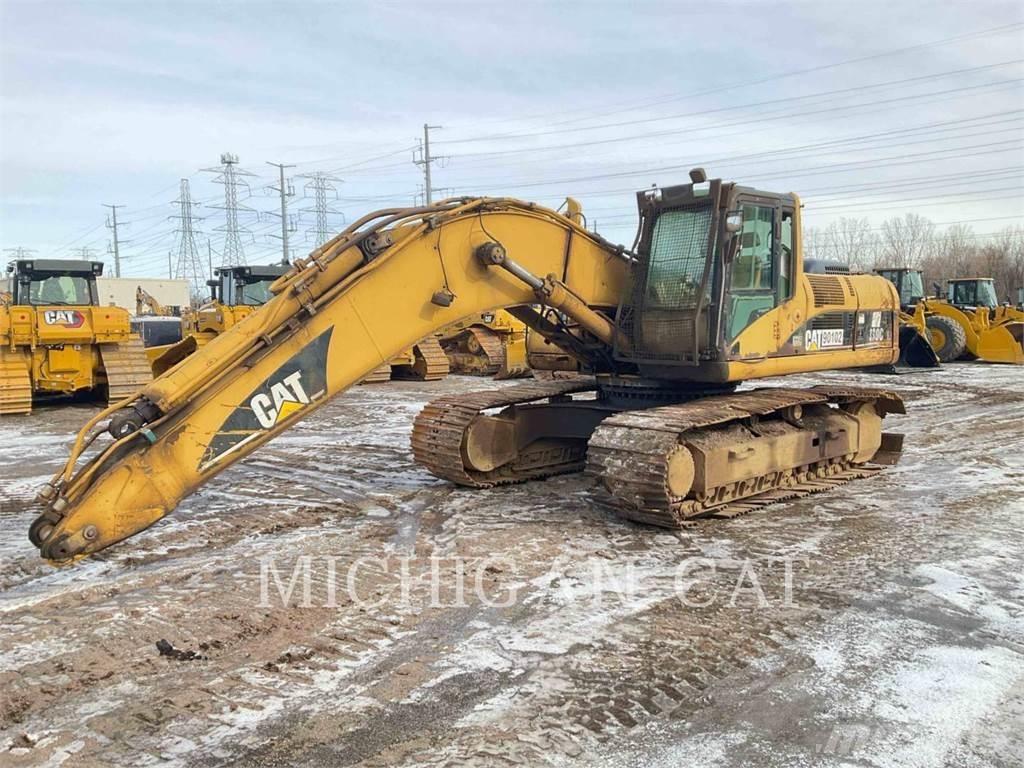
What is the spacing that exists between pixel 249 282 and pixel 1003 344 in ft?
59.1

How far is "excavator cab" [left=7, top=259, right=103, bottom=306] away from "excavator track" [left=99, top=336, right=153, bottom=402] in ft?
4.10

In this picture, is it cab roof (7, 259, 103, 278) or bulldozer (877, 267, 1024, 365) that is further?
bulldozer (877, 267, 1024, 365)

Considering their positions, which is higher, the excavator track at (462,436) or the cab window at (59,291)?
the cab window at (59,291)

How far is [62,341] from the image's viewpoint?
1472 cm

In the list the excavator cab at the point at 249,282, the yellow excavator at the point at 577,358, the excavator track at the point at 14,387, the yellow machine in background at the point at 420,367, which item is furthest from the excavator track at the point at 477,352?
the yellow excavator at the point at 577,358

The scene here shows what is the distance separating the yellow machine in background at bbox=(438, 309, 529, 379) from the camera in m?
19.6

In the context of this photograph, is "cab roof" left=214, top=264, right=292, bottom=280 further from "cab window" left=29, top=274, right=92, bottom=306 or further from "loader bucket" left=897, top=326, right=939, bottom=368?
"loader bucket" left=897, top=326, right=939, bottom=368

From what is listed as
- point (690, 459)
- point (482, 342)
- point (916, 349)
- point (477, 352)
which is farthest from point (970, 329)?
point (690, 459)

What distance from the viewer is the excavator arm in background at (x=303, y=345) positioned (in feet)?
15.5

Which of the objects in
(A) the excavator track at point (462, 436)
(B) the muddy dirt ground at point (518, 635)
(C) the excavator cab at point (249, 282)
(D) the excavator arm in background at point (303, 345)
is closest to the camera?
(B) the muddy dirt ground at point (518, 635)

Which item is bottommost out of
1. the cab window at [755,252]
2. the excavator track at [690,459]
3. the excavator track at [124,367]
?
the excavator track at [690,459]

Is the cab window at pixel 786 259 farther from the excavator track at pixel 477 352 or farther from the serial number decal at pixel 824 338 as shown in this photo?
the excavator track at pixel 477 352

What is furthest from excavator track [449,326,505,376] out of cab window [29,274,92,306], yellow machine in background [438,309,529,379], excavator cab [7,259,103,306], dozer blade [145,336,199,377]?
cab window [29,274,92,306]

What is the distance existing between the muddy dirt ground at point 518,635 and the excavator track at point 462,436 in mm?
259
